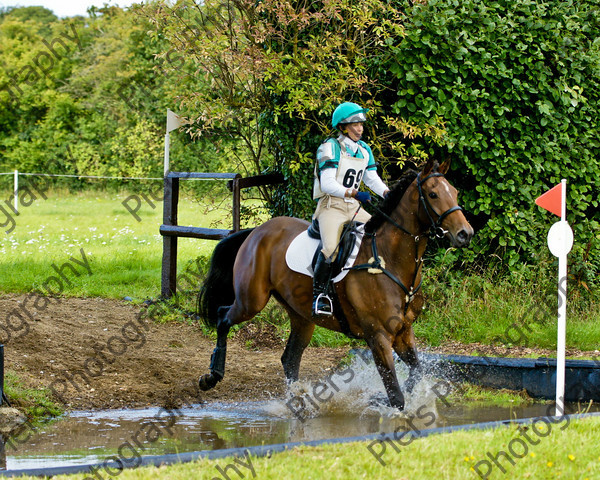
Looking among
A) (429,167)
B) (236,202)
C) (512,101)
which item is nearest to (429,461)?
(429,167)

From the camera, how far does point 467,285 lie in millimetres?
9398

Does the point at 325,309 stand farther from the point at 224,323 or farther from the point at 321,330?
the point at 321,330

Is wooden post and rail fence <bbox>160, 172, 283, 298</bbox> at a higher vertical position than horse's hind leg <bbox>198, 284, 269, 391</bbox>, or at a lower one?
higher

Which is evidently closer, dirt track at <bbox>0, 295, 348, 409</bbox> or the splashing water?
the splashing water

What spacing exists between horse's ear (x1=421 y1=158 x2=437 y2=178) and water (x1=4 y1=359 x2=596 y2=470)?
6.16 feet

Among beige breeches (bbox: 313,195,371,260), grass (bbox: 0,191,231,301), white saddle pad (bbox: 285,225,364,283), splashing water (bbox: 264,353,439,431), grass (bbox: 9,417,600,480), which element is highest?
beige breeches (bbox: 313,195,371,260)

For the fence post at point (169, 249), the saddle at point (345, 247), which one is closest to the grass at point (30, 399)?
the saddle at point (345, 247)

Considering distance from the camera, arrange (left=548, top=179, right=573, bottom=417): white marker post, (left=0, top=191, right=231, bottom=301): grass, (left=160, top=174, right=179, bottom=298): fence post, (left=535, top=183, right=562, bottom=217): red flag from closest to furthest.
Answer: (left=548, top=179, right=573, bottom=417): white marker post, (left=535, top=183, right=562, bottom=217): red flag, (left=160, top=174, right=179, bottom=298): fence post, (left=0, top=191, right=231, bottom=301): grass

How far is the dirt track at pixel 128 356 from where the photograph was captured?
279 inches

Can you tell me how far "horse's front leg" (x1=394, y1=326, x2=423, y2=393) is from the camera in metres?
6.60

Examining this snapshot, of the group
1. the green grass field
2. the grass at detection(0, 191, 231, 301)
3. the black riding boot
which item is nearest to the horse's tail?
the black riding boot

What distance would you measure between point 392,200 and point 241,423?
7.37 feet

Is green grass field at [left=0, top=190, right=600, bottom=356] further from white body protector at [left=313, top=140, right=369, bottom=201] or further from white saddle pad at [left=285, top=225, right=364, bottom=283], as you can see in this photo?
white body protector at [left=313, top=140, right=369, bottom=201]

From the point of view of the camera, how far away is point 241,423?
6293mm
